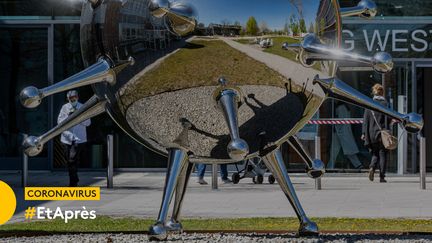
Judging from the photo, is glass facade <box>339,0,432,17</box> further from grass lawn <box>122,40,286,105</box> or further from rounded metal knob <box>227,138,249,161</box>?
rounded metal knob <box>227,138,249,161</box>

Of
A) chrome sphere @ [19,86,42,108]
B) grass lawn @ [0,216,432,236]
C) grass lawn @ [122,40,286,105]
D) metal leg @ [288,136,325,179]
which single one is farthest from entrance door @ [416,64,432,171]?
chrome sphere @ [19,86,42,108]

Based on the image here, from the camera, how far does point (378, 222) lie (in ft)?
30.4

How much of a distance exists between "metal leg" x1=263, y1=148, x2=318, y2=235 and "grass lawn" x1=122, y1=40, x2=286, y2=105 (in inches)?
34.3

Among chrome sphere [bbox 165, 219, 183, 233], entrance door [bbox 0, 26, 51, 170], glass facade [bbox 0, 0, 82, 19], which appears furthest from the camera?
entrance door [bbox 0, 26, 51, 170]

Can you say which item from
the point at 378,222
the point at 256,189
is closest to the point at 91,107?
the point at 378,222

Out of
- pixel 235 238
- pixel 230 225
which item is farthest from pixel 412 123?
pixel 230 225

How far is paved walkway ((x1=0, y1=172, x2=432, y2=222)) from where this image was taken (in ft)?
35.6

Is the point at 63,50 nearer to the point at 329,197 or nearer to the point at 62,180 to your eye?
the point at 62,180

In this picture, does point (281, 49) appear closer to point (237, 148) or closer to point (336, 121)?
point (237, 148)

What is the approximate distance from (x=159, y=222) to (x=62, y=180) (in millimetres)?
10527

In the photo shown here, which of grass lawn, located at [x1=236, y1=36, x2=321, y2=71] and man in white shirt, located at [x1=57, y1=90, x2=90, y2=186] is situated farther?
man in white shirt, located at [x1=57, y1=90, x2=90, y2=186]

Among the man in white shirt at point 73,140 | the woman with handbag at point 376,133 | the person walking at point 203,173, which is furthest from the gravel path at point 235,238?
the woman with handbag at point 376,133

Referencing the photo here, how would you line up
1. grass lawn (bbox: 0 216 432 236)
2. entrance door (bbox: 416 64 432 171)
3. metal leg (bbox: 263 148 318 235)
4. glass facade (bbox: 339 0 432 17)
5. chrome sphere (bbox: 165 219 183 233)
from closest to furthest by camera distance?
metal leg (bbox: 263 148 318 235) → chrome sphere (bbox: 165 219 183 233) → grass lawn (bbox: 0 216 432 236) → glass facade (bbox: 339 0 432 17) → entrance door (bbox: 416 64 432 171)

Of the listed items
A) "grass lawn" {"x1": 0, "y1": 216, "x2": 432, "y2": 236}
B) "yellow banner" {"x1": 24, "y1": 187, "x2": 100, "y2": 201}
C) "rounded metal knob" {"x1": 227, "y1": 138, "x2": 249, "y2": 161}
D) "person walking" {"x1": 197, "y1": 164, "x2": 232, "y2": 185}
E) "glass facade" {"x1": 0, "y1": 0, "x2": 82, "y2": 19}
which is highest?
"glass facade" {"x1": 0, "y1": 0, "x2": 82, "y2": 19}
